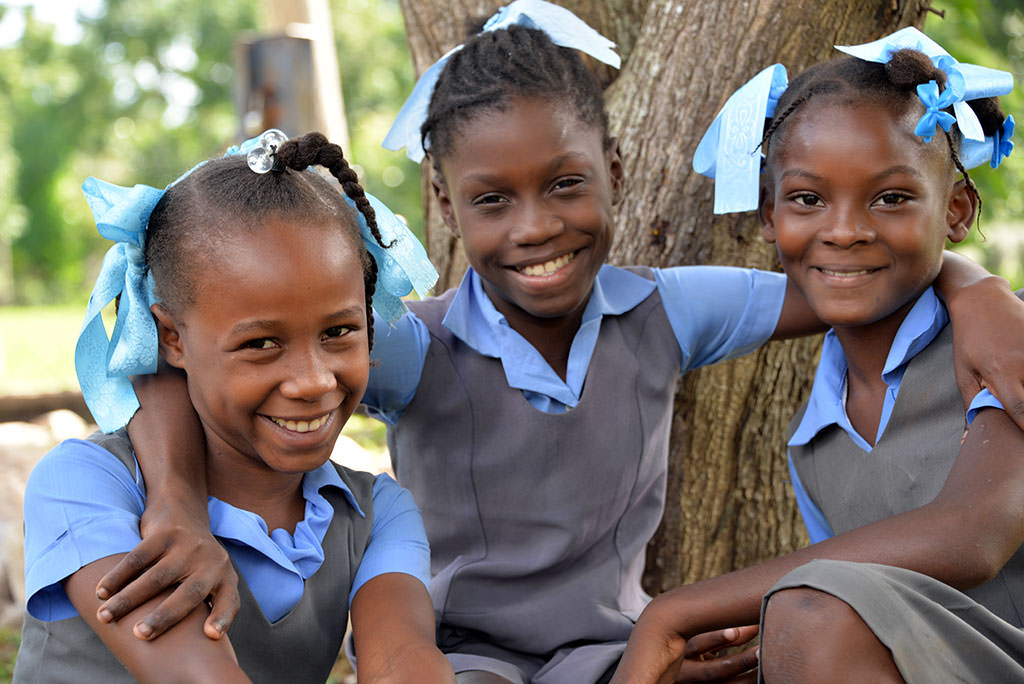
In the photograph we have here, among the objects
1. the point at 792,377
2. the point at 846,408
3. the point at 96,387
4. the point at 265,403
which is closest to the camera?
the point at 265,403

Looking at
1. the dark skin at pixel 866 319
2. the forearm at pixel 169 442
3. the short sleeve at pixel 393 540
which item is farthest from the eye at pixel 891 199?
the forearm at pixel 169 442

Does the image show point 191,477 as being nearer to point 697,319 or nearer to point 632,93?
point 697,319

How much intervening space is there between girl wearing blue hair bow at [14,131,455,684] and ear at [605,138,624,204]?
0.64 meters

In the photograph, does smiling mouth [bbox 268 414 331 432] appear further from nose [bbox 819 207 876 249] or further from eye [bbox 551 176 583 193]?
nose [bbox 819 207 876 249]

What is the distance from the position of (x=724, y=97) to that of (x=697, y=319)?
2.32ft

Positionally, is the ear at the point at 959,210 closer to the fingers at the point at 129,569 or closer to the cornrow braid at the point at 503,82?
the cornrow braid at the point at 503,82

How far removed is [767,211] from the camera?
7.80 ft

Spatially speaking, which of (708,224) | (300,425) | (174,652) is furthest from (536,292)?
(174,652)

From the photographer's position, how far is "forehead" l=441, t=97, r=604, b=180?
225cm

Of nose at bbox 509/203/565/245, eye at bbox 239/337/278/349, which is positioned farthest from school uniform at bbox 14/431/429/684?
nose at bbox 509/203/565/245

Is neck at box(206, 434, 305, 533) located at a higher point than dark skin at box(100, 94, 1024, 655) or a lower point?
lower

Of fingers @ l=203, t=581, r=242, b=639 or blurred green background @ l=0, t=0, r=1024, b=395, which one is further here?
blurred green background @ l=0, t=0, r=1024, b=395

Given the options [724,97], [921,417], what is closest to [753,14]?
[724,97]

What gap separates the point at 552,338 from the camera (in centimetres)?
244
